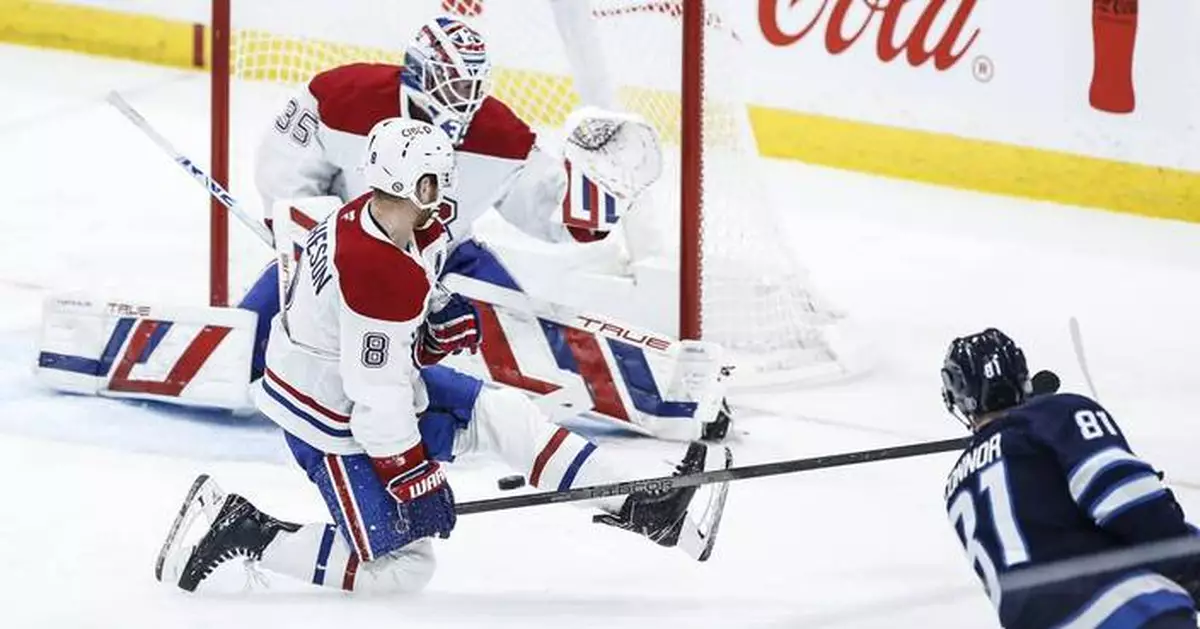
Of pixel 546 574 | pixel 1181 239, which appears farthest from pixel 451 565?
pixel 1181 239

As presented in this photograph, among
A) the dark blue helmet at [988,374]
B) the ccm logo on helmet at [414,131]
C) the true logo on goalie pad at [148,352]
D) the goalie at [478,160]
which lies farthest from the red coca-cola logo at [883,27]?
the dark blue helmet at [988,374]

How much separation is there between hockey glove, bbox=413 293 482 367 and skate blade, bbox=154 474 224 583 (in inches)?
17.2

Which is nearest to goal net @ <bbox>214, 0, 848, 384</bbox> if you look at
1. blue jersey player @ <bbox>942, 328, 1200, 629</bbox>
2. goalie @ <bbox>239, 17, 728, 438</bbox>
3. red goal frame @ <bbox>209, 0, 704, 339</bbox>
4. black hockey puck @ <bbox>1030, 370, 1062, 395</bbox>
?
red goal frame @ <bbox>209, 0, 704, 339</bbox>

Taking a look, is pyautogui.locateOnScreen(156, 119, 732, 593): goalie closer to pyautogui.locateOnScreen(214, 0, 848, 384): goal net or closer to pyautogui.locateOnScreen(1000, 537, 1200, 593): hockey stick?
pyautogui.locateOnScreen(1000, 537, 1200, 593): hockey stick

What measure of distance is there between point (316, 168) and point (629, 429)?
2.88ft

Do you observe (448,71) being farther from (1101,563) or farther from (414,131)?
(1101,563)

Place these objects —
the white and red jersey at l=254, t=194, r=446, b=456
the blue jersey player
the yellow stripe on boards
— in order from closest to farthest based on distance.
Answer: the blue jersey player, the white and red jersey at l=254, t=194, r=446, b=456, the yellow stripe on boards

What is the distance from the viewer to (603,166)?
4.75m

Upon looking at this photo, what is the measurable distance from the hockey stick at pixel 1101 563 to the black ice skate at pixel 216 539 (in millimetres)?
1415

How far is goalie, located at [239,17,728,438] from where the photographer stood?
187 inches

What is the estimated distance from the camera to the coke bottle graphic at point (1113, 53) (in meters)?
6.42

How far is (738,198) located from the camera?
226 inches

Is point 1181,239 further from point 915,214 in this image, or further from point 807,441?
point 807,441

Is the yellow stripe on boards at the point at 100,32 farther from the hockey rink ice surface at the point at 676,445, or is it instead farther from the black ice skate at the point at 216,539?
the black ice skate at the point at 216,539
